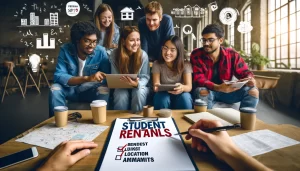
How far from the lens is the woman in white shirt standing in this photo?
2.31 meters

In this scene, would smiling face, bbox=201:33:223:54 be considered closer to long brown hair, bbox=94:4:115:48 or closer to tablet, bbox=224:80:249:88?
tablet, bbox=224:80:249:88

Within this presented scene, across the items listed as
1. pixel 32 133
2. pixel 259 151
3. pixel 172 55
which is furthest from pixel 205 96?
pixel 32 133

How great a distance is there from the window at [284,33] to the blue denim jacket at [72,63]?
340 centimetres

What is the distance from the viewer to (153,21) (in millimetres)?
2225

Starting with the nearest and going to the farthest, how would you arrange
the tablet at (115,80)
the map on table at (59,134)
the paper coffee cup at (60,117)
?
the map on table at (59,134) < the paper coffee cup at (60,117) < the tablet at (115,80)

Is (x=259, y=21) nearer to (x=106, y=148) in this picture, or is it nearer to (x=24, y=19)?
(x=106, y=148)

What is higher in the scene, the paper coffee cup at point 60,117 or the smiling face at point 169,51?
the smiling face at point 169,51

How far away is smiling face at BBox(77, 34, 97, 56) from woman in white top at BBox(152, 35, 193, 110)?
25.2 inches

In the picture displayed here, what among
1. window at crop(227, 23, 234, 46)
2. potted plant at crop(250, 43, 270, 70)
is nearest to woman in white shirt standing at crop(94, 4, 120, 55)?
potted plant at crop(250, 43, 270, 70)

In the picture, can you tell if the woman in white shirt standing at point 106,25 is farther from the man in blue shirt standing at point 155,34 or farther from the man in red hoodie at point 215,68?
the man in red hoodie at point 215,68

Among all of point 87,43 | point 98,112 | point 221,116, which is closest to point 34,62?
point 87,43

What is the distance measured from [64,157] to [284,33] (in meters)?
4.47

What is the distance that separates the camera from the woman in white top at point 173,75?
1644 millimetres

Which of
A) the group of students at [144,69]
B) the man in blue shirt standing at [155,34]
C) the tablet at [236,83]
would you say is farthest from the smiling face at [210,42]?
the man in blue shirt standing at [155,34]
